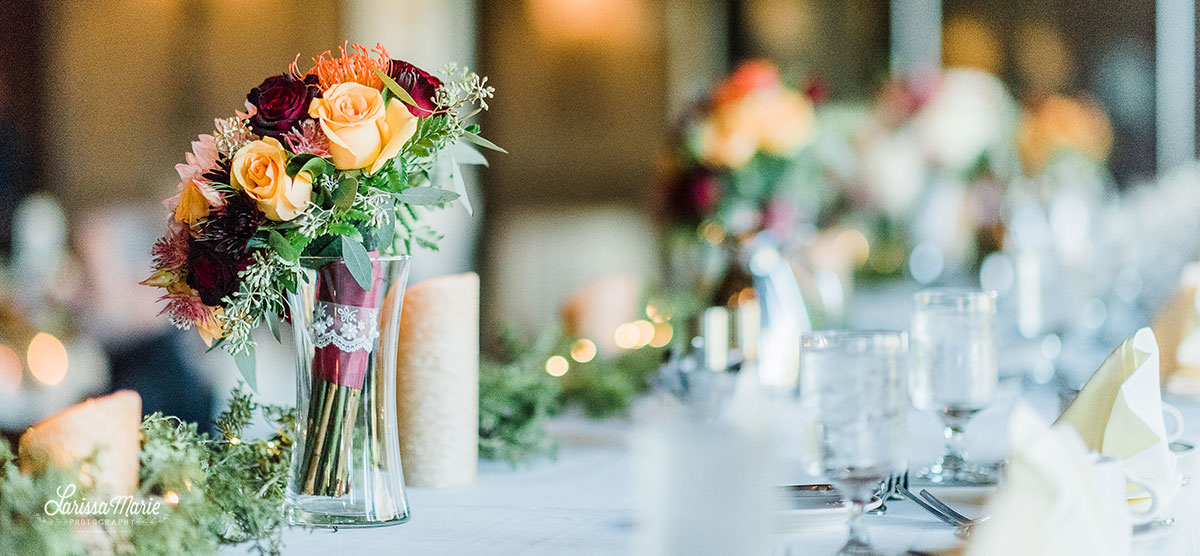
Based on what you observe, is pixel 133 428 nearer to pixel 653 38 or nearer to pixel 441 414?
pixel 441 414

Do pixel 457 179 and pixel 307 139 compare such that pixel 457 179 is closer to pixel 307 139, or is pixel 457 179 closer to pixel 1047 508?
pixel 307 139

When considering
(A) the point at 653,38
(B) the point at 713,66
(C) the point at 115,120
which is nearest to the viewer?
(C) the point at 115,120

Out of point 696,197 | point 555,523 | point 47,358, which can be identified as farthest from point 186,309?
point 47,358

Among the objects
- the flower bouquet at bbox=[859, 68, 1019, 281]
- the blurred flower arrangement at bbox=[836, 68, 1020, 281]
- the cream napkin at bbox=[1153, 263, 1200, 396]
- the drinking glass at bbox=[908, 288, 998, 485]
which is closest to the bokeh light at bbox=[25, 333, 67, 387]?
the drinking glass at bbox=[908, 288, 998, 485]

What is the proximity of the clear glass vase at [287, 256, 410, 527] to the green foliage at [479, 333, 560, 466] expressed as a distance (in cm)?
29

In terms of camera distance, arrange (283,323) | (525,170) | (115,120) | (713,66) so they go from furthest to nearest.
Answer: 1. (713,66)
2. (525,170)
3. (115,120)
4. (283,323)

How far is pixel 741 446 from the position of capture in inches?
23.6

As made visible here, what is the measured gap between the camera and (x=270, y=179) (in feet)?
2.46

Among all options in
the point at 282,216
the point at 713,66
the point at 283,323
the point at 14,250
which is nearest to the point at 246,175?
the point at 282,216

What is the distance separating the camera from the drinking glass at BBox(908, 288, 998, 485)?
992mm

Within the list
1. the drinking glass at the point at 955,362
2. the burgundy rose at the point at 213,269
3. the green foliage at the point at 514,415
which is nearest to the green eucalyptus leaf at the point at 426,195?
the burgundy rose at the point at 213,269

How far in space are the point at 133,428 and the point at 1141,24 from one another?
13.8ft

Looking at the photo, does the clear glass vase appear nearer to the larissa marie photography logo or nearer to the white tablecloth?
the white tablecloth

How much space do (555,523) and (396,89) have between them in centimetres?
37
